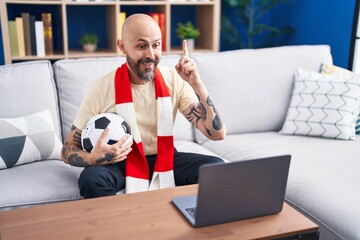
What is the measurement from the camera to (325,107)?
241cm

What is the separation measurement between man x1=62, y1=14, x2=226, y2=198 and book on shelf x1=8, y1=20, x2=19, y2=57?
158 centimetres

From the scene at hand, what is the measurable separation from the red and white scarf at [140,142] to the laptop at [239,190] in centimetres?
51

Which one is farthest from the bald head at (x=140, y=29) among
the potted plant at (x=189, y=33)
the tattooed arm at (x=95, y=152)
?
the potted plant at (x=189, y=33)

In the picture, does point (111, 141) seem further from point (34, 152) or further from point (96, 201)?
point (34, 152)

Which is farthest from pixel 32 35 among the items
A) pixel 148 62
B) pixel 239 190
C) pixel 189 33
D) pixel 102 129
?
pixel 239 190

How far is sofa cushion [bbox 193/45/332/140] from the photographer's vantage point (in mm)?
2488

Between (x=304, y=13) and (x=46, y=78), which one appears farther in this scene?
(x=304, y=13)

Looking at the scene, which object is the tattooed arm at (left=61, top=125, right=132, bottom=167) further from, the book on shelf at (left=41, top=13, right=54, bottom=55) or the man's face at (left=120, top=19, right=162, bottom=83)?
the book on shelf at (left=41, top=13, right=54, bottom=55)

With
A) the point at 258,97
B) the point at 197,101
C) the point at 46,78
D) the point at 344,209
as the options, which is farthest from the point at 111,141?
the point at 258,97

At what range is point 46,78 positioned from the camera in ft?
7.28

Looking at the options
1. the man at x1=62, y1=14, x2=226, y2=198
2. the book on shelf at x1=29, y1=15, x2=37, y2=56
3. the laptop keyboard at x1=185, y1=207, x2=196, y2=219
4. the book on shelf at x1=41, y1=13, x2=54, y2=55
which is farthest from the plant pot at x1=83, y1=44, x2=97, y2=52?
the laptop keyboard at x1=185, y1=207, x2=196, y2=219

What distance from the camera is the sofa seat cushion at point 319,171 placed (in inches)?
63.9

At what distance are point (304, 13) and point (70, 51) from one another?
1.97 meters

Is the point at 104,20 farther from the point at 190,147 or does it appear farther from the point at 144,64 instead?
the point at 144,64
